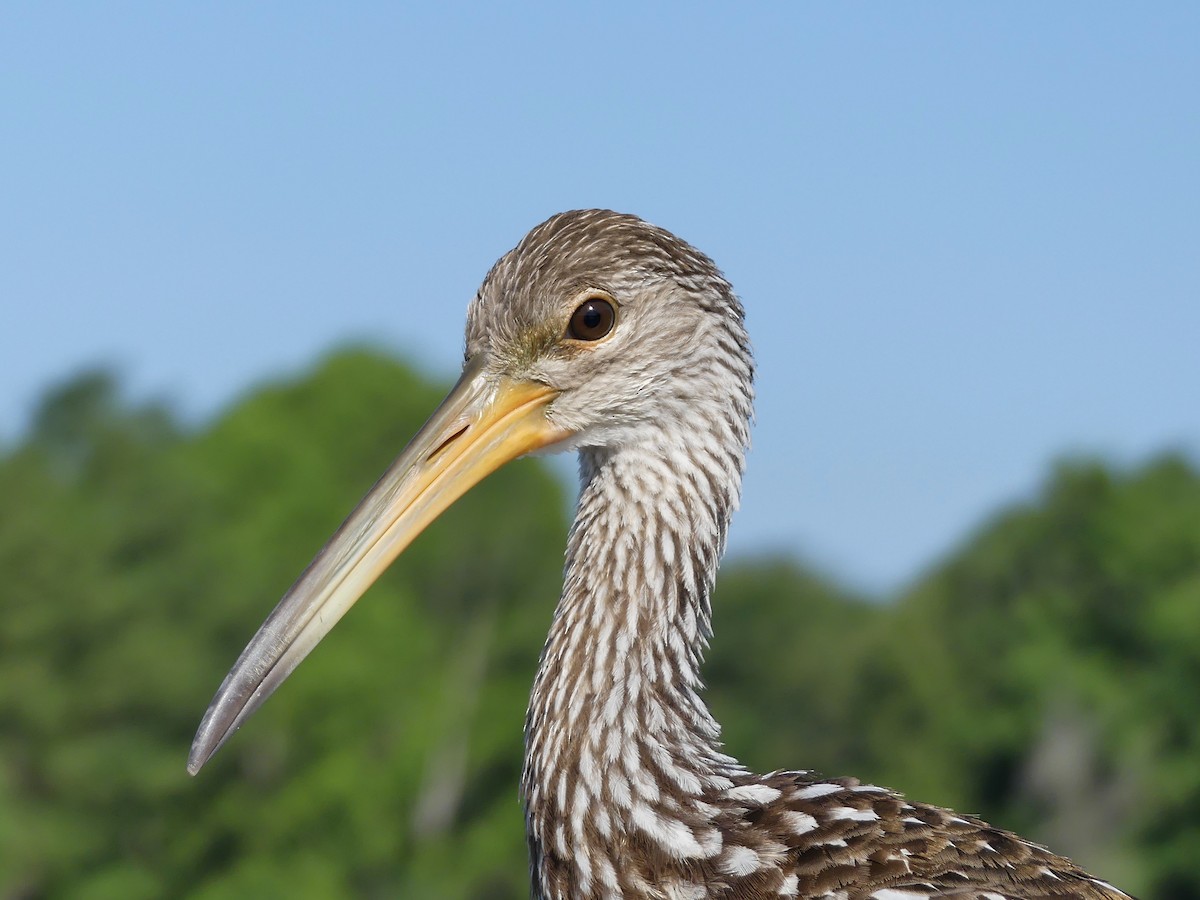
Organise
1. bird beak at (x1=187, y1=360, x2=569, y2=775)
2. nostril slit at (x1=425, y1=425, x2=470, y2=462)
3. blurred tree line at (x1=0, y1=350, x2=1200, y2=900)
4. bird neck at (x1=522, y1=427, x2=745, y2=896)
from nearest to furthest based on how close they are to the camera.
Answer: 1. bird beak at (x1=187, y1=360, x2=569, y2=775)
2. bird neck at (x1=522, y1=427, x2=745, y2=896)
3. nostril slit at (x1=425, y1=425, x2=470, y2=462)
4. blurred tree line at (x1=0, y1=350, x2=1200, y2=900)

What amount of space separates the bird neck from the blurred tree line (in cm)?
5263

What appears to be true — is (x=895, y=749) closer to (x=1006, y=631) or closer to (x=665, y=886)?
(x=1006, y=631)

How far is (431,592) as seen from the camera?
269ft

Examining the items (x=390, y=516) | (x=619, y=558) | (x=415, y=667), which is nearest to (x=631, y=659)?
(x=619, y=558)

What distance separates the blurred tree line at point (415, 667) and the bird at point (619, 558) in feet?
173

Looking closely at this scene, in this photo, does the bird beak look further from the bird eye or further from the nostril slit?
the bird eye

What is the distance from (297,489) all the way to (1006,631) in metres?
32.6

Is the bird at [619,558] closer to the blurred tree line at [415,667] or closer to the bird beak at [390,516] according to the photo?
the bird beak at [390,516]

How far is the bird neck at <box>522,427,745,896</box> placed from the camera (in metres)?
5.58

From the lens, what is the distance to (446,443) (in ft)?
19.0

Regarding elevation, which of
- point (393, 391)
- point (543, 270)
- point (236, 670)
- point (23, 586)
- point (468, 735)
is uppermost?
point (393, 391)

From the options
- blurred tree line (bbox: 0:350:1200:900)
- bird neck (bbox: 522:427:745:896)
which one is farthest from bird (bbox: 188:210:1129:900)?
blurred tree line (bbox: 0:350:1200:900)

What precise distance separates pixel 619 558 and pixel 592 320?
0.84 m

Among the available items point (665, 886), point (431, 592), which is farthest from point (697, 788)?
point (431, 592)
